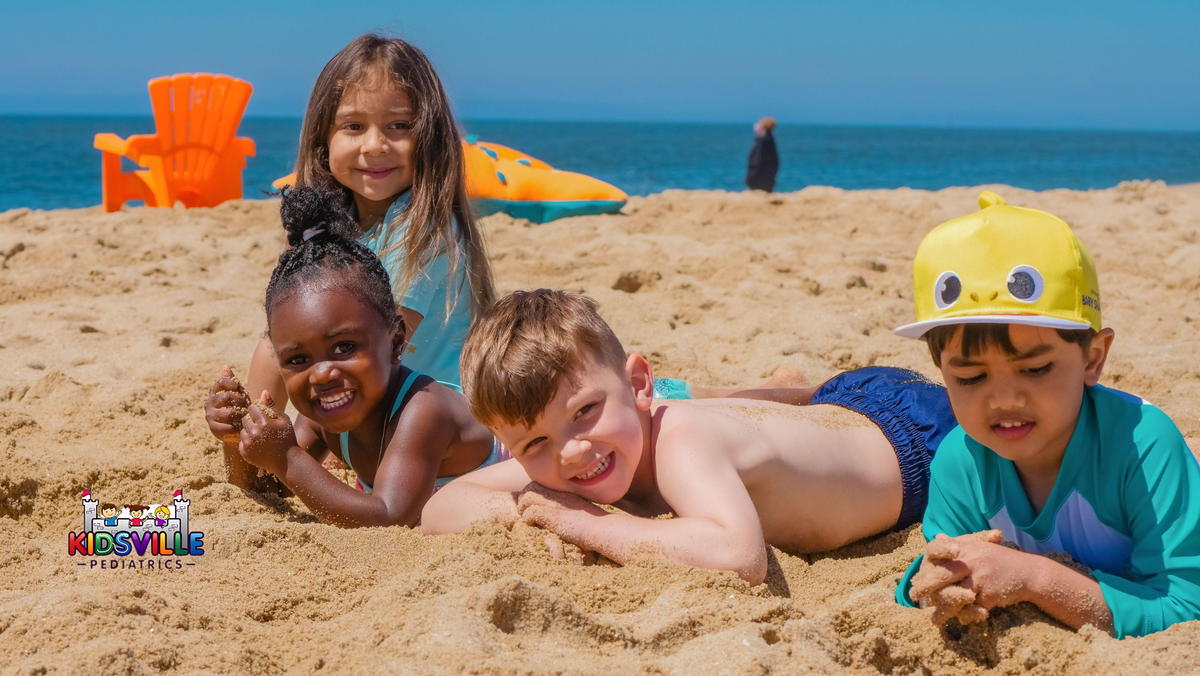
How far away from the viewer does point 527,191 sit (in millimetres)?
7605

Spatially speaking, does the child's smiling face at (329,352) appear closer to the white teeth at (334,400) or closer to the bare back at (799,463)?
the white teeth at (334,400)

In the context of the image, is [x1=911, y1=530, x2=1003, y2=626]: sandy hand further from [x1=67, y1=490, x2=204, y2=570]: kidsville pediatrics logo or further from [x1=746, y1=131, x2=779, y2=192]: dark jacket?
[x1=746, y1=131, x2=779, y2=192]: dark jacket

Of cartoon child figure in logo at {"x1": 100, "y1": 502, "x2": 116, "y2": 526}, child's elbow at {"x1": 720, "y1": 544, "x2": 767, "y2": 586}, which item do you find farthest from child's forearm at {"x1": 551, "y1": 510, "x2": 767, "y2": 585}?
cartoon child figure in logo at {"x1": 100, "y1": 502, "x2": 116, "y2": 526}

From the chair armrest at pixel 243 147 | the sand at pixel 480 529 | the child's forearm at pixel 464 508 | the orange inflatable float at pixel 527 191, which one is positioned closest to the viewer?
the sand at pixel 480 529

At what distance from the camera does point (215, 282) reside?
5.63 m

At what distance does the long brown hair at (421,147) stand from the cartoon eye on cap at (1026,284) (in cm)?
196

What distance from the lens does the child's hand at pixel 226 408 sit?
2678 millimetres

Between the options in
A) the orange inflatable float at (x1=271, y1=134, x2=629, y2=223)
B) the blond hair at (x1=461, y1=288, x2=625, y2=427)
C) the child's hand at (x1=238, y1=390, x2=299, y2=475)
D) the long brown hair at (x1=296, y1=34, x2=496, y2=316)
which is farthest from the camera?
the orange inflatable float at (x1=271, y1=134, x2=629, y2=223)

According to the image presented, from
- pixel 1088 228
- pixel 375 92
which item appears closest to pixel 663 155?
pixel 1088 228

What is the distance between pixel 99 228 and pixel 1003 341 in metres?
6.45

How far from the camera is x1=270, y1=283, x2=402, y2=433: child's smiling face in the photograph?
2.71 meters

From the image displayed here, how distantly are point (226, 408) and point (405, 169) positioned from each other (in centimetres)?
121

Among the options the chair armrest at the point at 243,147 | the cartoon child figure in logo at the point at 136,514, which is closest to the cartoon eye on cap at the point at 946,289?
the cartoon child figure in logo at the point at 136,514

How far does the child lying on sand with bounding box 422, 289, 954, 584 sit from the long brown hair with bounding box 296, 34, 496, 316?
113 cm
